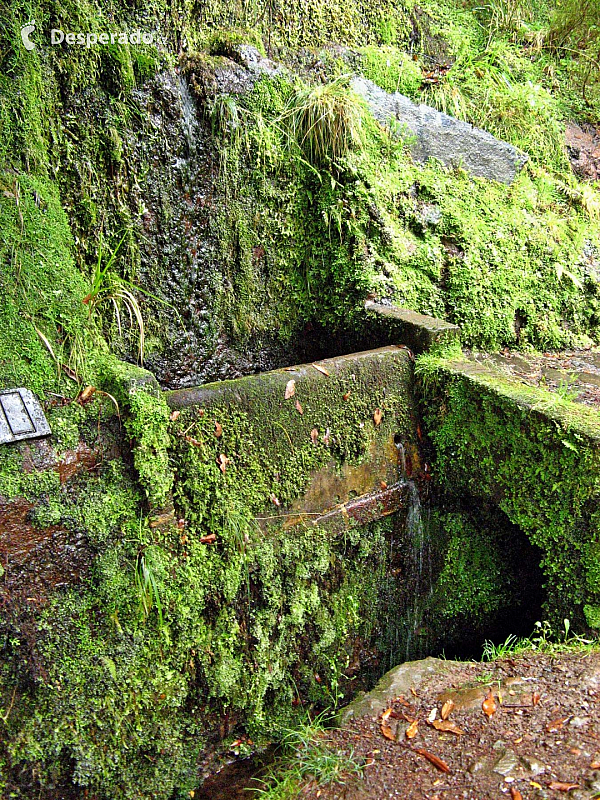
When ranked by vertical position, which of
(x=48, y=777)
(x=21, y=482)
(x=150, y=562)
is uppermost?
(x=21, y=482)

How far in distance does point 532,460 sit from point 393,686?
129cm

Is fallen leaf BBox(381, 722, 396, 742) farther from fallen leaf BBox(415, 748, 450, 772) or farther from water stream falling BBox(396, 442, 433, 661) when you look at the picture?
water stream falling BBox(396, 442, 433, 661)

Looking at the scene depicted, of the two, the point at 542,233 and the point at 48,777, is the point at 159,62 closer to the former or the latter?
the point at 542,233

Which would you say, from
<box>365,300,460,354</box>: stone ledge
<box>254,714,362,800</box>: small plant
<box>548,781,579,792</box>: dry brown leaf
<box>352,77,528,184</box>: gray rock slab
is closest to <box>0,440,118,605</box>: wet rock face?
<box>254,714,362,800</box>: small plant

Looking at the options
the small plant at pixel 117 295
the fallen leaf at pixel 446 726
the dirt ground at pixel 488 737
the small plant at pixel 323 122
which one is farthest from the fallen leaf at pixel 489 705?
the small plant at pixel 323 122

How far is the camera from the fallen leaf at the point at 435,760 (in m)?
2.26

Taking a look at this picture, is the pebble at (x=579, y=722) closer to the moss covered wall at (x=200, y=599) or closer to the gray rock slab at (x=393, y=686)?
the gray rock slab at (x=393, y=686)

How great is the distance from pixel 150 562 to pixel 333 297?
2477 mm

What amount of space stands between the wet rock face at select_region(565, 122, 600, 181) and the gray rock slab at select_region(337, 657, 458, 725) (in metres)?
5.36

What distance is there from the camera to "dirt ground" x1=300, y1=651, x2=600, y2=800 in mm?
2111

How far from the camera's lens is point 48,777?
2.34 metres

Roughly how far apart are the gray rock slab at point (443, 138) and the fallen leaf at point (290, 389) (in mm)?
2903

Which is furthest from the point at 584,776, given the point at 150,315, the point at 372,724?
the point at 150,315

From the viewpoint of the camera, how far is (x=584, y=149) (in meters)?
6.36
